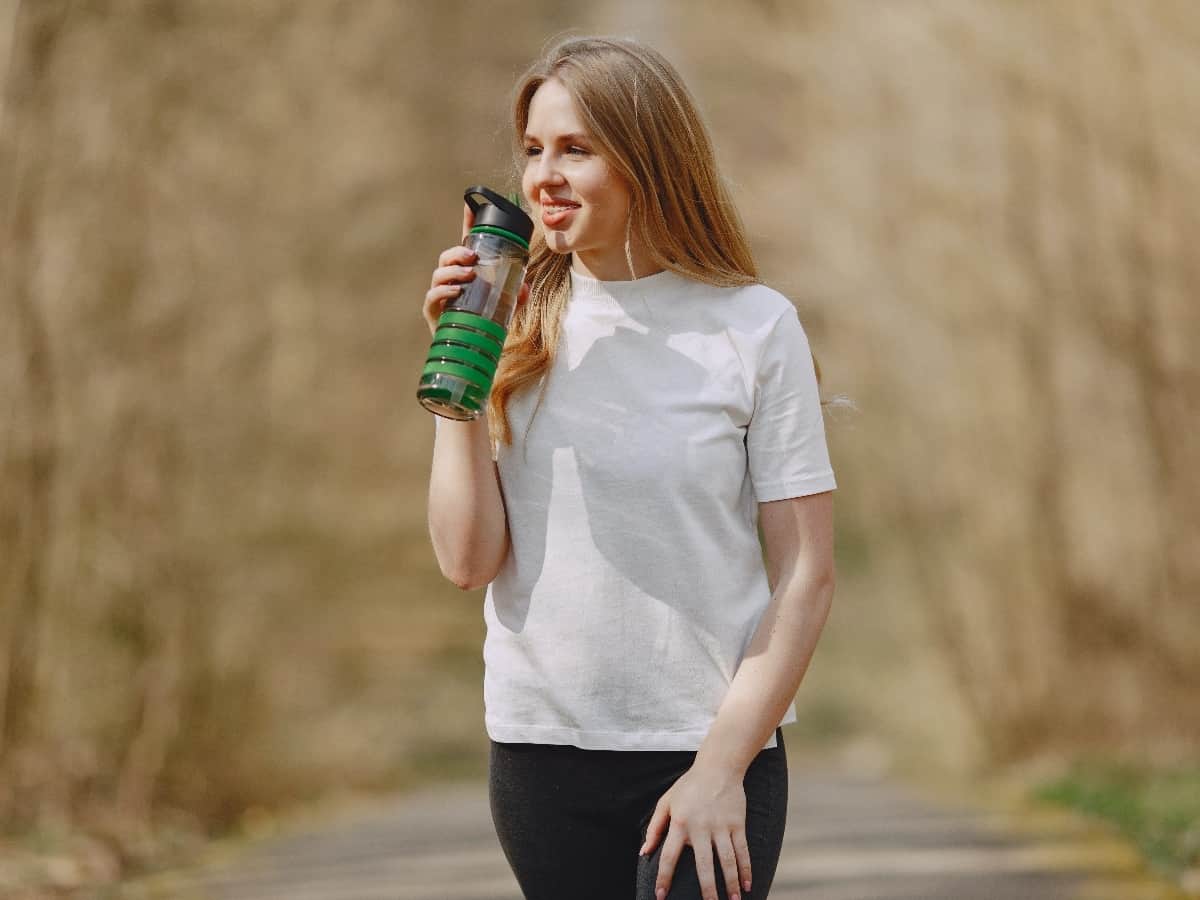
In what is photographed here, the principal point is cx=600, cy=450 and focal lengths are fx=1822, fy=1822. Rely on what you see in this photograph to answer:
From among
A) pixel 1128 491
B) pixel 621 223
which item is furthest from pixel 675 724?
pixel 1128 491

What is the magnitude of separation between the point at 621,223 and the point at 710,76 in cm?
872

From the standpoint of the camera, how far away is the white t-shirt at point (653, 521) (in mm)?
1951

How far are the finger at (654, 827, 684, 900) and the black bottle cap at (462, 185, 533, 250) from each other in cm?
64

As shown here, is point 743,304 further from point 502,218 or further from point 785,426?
point 502,218

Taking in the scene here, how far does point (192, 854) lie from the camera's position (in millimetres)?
6367

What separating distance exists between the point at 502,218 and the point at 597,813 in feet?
2.14

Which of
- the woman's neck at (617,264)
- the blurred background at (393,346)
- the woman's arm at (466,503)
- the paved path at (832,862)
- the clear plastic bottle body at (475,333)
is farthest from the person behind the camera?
the blurred background at (393,346)

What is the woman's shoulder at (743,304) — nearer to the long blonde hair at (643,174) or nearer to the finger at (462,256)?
the long blonde hair at (643,174)

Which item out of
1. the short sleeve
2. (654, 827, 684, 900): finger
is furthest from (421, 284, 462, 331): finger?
(654, 827, 684, 900): finger

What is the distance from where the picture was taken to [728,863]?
6.16ft

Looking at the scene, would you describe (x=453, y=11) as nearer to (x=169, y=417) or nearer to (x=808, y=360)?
(x=169, y=417)

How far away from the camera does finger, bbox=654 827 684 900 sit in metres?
1.88

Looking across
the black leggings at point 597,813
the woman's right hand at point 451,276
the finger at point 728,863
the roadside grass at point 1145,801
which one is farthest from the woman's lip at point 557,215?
the roadside grass at point 1145,801

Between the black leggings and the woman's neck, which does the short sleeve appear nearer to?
the woman's neck
